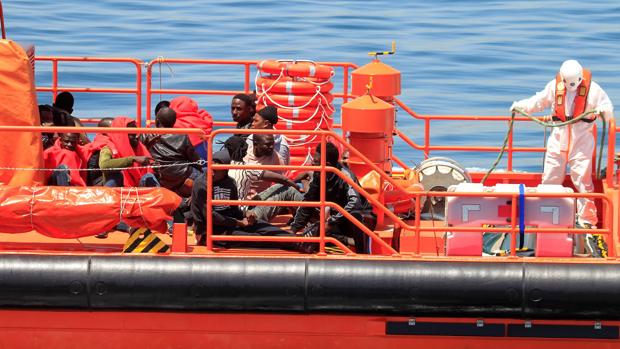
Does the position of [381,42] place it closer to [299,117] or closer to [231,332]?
[299,117]

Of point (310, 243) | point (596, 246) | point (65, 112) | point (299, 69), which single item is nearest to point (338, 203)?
point (310, 243)

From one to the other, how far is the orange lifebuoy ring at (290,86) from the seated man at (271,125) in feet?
2.55

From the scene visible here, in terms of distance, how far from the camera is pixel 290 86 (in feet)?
33.9

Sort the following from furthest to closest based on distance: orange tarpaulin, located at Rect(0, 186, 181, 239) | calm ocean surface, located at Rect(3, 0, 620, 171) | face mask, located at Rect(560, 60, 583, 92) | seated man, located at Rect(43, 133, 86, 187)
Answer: calm ocean surface, located at Rect(3, 0, 620, 171) → face mask, located at Rect(560, 60, 583, 92) → seated man, located at Rect(43, 133, 86, 187) → orange tarpaulin, located at Rect(0, 186, 181, 239)

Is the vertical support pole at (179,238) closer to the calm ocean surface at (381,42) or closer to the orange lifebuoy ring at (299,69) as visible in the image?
the orange lifebuoy ring at (299,69)

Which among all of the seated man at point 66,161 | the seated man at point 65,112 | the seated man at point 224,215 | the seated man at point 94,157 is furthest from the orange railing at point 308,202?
the seated man at point 65,112

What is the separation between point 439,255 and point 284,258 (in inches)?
42.5

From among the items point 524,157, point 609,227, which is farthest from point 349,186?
point 524,157

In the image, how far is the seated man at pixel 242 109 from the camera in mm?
9969

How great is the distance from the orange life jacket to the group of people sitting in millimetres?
1705

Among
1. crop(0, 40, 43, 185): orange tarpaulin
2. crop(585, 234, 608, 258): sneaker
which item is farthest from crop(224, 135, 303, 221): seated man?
crop(585, 234, 608, 258): sneaker

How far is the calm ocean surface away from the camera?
19.7 m

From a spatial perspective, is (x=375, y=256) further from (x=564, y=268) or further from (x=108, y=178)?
(x=108, y=178)

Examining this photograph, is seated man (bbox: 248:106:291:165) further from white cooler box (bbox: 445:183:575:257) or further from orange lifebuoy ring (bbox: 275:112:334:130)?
white cooler box (bbox: 445:183:575:257)
